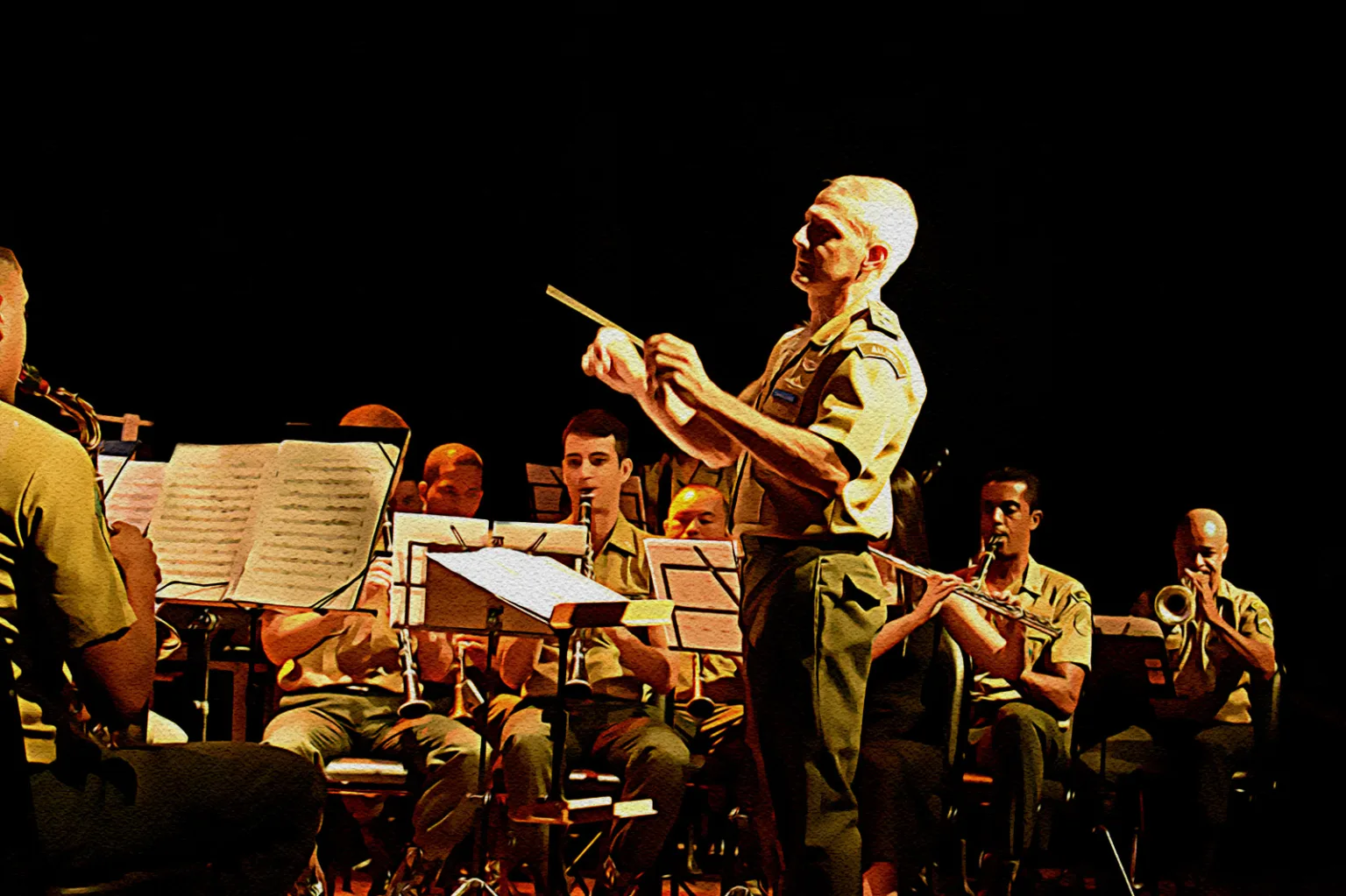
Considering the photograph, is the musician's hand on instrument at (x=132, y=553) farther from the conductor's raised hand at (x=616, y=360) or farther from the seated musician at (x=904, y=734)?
the seated musician at (x=904, y=734)

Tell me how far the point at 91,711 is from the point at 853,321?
4.77 feet

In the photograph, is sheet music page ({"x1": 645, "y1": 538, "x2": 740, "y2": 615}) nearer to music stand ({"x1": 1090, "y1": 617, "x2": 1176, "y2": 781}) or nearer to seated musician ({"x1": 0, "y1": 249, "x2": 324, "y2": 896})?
music stand ({"x1": 1090, "y1": 617, "x2": 1176, "y2": 781})

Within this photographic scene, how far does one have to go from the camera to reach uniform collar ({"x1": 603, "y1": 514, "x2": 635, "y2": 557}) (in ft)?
15.3

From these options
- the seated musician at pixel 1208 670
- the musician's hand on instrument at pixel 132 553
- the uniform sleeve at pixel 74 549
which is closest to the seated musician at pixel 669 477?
the seated musician at pixel 1208 670

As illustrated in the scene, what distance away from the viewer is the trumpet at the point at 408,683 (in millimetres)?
3941

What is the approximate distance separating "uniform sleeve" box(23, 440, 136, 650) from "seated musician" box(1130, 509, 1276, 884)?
3811mm

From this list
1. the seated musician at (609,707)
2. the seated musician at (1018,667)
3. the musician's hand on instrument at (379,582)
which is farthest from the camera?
the seated musician at (1018,667)

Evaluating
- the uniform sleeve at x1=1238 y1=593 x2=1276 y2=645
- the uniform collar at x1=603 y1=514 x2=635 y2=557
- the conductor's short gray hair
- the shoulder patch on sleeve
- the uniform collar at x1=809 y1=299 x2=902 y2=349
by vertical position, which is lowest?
the uniform sleeve at x1=1238 y1=593 x2=1276 y2=645

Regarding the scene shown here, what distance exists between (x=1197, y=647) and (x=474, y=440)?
3.40 metres

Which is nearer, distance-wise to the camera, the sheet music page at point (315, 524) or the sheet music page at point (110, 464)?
the sheet music page at point (315, 524)

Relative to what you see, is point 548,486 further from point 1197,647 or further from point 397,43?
point 1197,647

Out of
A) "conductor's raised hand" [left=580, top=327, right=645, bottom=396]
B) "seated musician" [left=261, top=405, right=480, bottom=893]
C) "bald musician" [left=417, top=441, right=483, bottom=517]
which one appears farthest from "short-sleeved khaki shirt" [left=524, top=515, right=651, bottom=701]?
"conductor's raised hand" [left=580, top=327, right=645, bottom=396]

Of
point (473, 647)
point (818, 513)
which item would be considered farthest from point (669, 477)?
point (818, 513)

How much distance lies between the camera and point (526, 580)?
9.92 ft
